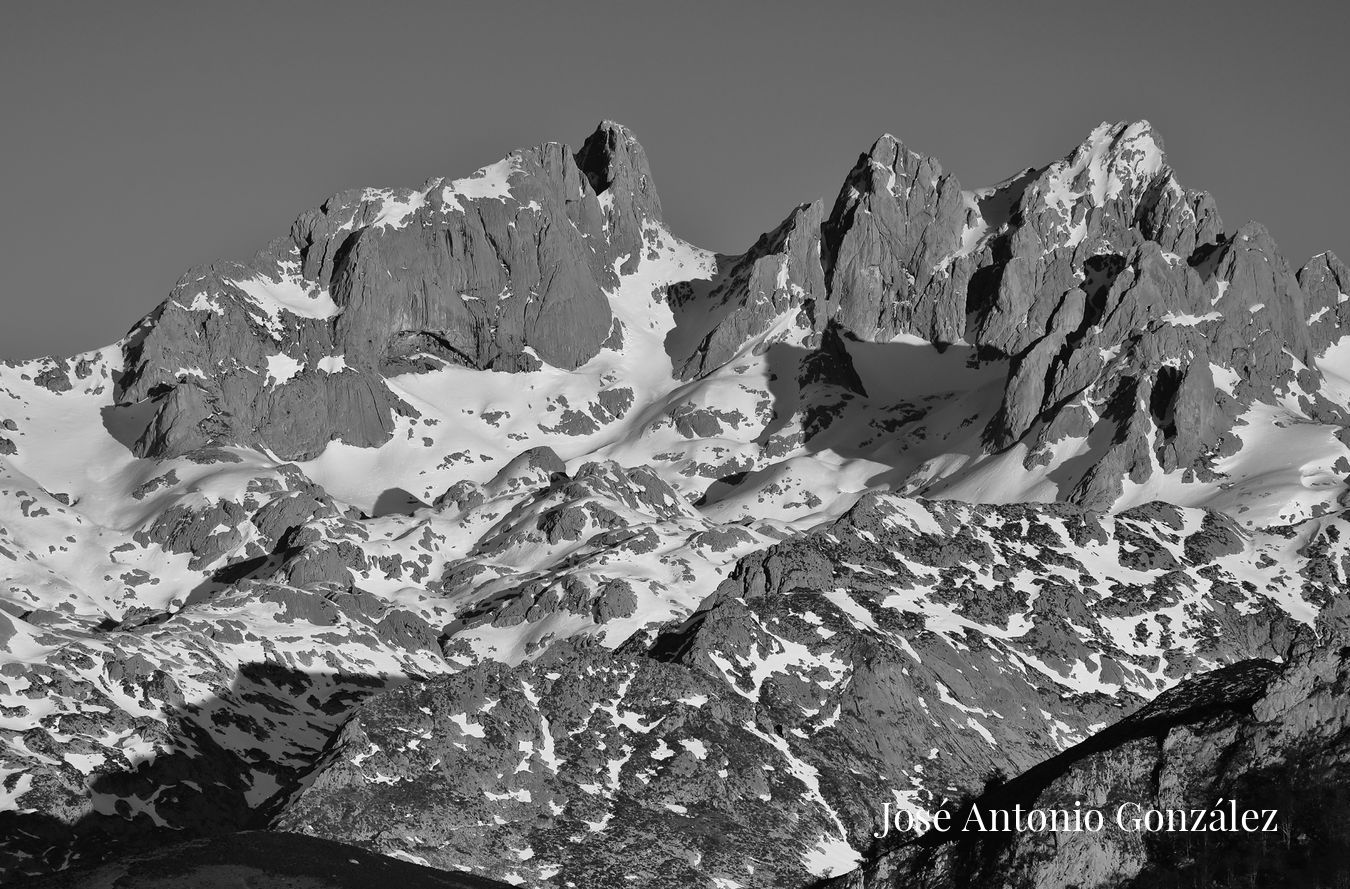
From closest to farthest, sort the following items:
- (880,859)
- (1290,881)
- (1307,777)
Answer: (1290,881), (1307,777), (880,859)

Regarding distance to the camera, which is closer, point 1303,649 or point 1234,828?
point 1234,828

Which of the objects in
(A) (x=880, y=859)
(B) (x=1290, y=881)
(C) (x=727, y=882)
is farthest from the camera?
(C) (x=727, y=882)

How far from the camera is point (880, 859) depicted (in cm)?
13775

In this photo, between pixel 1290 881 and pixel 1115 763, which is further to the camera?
pixel 1115 763

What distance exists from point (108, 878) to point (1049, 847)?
54292 millimetres

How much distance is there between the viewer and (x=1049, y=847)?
5044 inches

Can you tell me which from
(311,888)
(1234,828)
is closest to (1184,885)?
(1234,828)

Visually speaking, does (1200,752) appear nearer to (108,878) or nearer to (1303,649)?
(1303,649)

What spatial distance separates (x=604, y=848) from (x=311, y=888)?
53.3 meters

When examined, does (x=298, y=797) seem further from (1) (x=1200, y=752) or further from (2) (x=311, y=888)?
(1) (x=1200, y=752)

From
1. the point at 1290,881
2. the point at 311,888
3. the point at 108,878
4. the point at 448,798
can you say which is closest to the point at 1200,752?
the point at 1290,881

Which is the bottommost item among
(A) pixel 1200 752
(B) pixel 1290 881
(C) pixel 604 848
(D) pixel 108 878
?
(B) pixel 1290 881

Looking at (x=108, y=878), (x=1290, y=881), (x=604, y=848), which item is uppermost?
(x=604, y=848)

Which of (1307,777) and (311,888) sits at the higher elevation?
(311,888)
